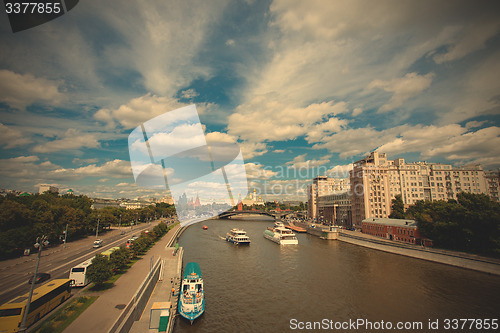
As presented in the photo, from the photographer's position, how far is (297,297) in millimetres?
21781

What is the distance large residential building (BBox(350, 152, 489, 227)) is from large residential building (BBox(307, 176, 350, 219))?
118 ft

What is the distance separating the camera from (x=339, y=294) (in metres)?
22.5

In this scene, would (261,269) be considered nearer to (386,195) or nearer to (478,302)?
(478,302)

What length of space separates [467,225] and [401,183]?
4452 centimetres

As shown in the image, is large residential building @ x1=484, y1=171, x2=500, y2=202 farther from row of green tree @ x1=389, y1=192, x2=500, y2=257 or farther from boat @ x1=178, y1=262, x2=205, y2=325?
boat @ x1=178, y1=262, x2=205, y2=325

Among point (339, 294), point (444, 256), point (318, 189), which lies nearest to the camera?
point (339, 294)

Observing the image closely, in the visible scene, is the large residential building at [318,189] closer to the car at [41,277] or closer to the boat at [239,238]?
the boat at [239,238]

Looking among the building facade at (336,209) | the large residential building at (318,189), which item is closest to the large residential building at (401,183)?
the building facade at (336,209)

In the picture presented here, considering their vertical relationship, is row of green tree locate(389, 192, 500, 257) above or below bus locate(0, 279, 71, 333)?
above

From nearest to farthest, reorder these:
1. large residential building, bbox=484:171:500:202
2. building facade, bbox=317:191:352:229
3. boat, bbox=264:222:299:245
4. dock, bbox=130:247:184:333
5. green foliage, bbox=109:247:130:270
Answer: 1. dock, bbox=130:247:184:333
2. green foliage, bbox=109:247:130:270
3. boat, bbox=264:222:299:245
4. large residential building, bbox=484:171:500:202
5. building facade, bbox=317:191:352:229

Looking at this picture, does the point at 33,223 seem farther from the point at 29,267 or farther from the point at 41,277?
the point at 41,277

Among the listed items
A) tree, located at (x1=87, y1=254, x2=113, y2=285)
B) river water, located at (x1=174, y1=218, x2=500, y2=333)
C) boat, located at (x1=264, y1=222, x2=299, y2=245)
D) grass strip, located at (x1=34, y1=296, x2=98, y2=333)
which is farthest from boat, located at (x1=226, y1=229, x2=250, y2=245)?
grass strip, located at (x1=34, y1=296, x2=98, y2=333)

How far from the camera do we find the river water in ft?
57.2

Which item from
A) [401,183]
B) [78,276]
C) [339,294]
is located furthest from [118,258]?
[401,183]
